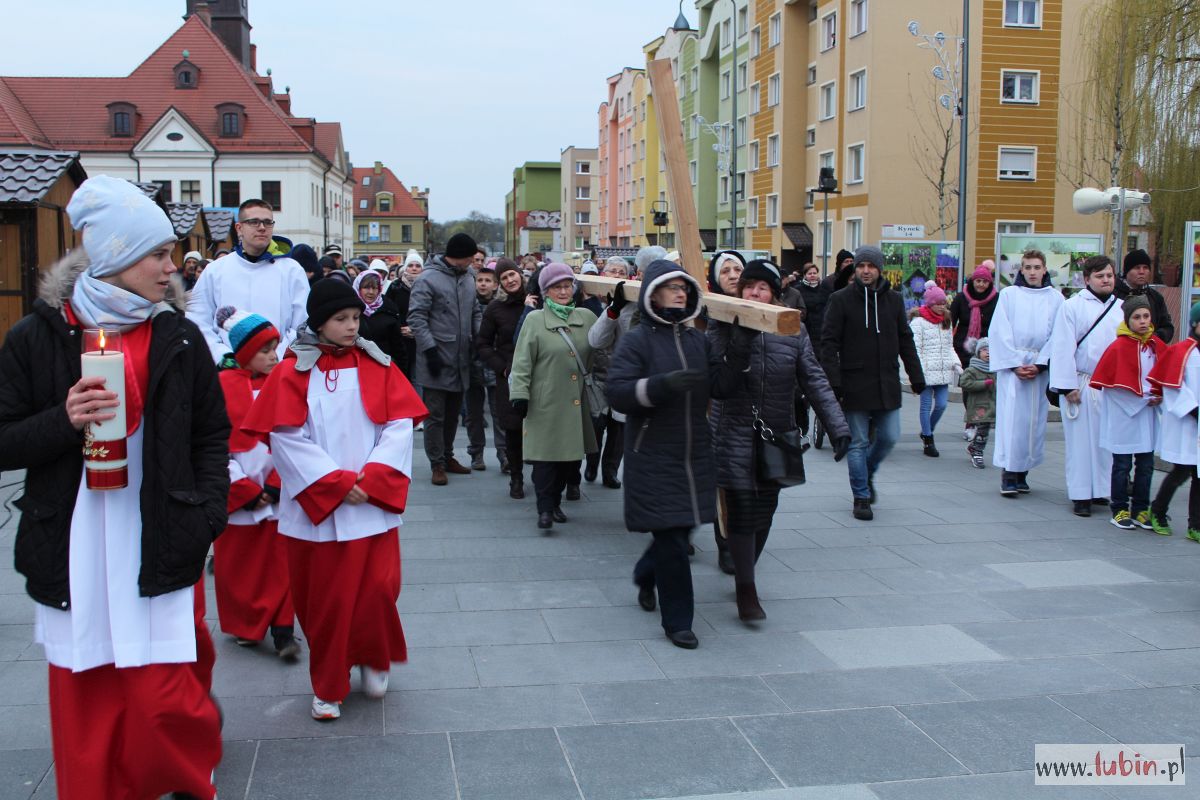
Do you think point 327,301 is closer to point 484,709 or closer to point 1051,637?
point 484,709

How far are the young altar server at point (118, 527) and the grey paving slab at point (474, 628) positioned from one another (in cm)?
229

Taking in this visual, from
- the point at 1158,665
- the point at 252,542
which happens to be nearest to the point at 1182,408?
the point at 1158,665

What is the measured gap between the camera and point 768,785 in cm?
416

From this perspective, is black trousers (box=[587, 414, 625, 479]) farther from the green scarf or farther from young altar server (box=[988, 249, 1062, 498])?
young altar server (box=[988, 249, 1062, 498])

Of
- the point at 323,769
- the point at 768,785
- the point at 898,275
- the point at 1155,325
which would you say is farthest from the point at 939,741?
the point at 898,275

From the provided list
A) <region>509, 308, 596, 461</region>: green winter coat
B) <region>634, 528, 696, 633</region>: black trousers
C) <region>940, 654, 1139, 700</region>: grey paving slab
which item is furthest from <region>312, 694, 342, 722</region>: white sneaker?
<region>509, 308, 596, 461</region>: green winter coat

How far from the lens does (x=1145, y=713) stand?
4.89 m

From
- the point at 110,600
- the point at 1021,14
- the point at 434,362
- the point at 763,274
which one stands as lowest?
the point at 110,600

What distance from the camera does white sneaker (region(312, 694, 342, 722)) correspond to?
469cm

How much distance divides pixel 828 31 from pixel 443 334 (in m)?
35.1

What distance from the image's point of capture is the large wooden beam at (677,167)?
21.6ft

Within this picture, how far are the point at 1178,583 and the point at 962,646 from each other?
203cm

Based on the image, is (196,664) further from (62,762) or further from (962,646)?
(962,646)

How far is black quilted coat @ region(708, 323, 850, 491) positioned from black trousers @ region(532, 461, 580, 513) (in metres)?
2.11
